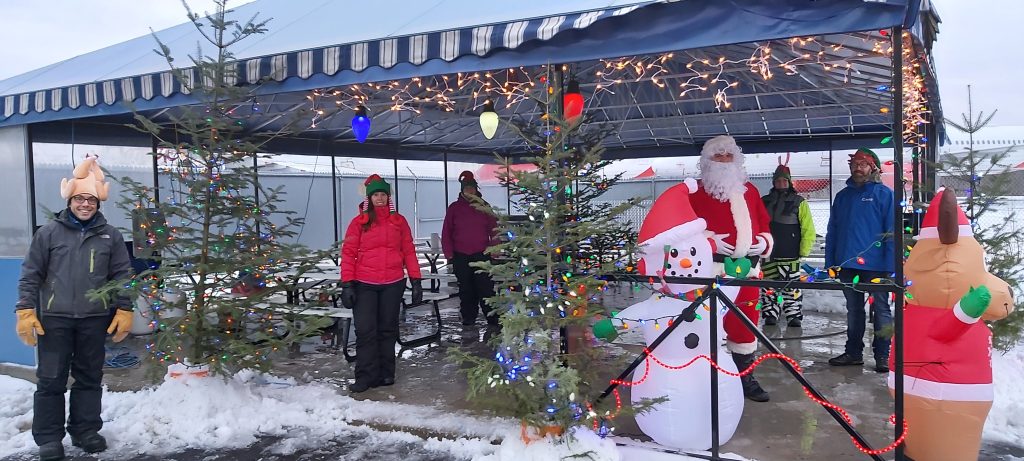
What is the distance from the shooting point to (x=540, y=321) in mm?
3432

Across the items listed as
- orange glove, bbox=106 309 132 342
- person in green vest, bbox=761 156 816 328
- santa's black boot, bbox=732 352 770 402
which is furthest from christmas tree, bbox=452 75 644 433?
person in green vest, bbox=761 156 816 328

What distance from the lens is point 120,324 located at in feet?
13.4

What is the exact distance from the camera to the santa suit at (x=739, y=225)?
13.3 feet

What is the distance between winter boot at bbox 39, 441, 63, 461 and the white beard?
14.3ft

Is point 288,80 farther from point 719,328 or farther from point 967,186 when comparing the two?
point 967,186

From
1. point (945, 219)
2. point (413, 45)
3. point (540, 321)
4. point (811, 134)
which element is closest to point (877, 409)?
point (945, 219)

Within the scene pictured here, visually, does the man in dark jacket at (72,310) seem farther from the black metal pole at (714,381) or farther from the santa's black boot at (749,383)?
the santa's black boot at (749,383)

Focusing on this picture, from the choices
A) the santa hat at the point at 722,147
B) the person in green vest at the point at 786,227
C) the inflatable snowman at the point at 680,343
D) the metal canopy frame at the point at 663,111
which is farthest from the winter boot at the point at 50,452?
the person in green vest at the point at 786,227

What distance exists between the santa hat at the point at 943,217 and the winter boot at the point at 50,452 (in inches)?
201

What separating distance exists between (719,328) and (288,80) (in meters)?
3.42

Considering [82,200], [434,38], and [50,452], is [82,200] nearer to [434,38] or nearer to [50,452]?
[50,452]

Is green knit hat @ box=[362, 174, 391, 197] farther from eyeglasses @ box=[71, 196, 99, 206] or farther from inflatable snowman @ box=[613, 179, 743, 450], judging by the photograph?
inflatable snowman @ box=[613, 179, 743, 450]

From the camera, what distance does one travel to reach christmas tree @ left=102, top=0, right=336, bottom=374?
4.46 m

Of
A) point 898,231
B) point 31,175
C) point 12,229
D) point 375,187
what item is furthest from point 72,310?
point 898,231
